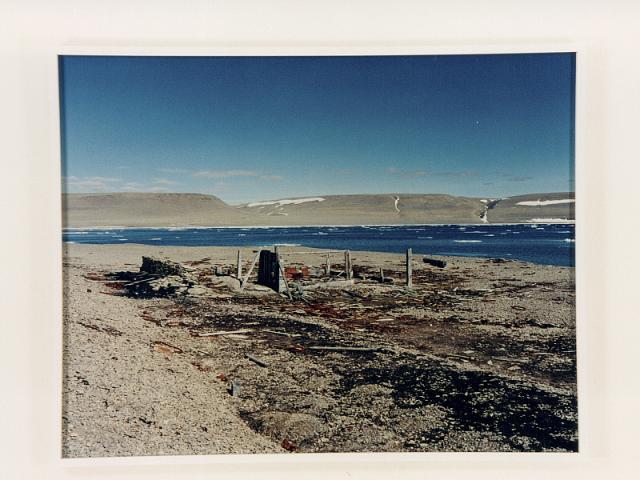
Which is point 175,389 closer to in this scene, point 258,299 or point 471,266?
point 258,299

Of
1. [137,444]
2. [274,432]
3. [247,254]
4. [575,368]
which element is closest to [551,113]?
[575,368]

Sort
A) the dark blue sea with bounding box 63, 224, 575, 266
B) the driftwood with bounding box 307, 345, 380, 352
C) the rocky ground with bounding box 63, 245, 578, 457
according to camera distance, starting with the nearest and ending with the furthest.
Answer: the rocky ground with bounding box 63, 245, 578, 457
the dark blue sea with bounding box 63, 224, 575, 266
the driftwood with bounding box 307, 345, 380, 352

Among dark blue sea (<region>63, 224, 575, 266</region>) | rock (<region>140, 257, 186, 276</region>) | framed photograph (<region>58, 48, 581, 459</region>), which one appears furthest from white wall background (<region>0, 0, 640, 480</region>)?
rock (<region>140, 257, 186, 276</region>)

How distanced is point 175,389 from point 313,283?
4.55 metres

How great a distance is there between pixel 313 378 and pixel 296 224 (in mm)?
3317

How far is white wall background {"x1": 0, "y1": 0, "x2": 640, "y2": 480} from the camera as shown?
399 cm

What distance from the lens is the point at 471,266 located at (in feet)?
43.8

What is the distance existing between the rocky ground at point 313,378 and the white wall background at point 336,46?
218 millimetres

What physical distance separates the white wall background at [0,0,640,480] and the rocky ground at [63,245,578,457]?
218 mm

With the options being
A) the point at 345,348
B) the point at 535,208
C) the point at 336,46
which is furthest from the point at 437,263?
the point at 336,46

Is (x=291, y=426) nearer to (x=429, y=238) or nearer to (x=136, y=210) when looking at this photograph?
(x=136, y=210)

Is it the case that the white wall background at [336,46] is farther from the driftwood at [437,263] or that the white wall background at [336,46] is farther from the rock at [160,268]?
the driftwood at [437,263]

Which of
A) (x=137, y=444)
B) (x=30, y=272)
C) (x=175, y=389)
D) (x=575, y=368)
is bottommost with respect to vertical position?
(x=137, y=444)

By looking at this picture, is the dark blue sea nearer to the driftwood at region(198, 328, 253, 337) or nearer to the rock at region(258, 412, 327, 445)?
the driftwood at region(198, 328, 253, 337)
